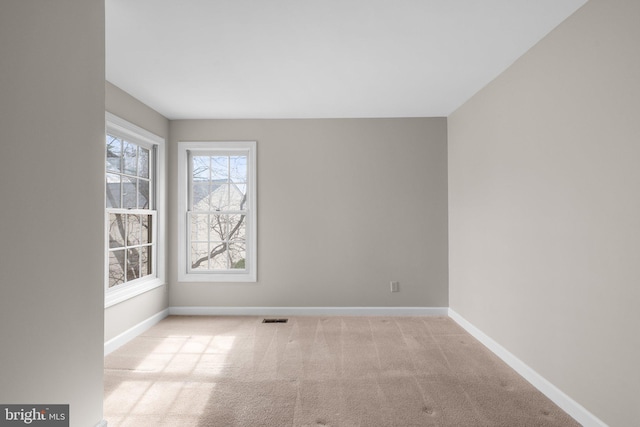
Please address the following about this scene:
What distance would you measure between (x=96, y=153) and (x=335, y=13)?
174 cm

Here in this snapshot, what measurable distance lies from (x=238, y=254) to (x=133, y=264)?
4.38 feet

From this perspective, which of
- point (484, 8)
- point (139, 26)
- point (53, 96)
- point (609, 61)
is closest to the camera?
point (53, 96)

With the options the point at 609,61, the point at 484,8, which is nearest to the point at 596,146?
the point at 609,61

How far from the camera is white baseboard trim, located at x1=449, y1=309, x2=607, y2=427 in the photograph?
2.30 m

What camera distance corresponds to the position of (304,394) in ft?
8.98

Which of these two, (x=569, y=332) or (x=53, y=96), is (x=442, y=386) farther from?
(x=53, y=96)

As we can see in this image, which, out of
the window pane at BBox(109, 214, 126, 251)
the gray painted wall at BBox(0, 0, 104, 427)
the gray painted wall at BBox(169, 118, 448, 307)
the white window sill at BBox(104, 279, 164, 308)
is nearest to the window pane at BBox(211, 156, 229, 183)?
the gray painted wall at BBox(169, 118, 448, 307)

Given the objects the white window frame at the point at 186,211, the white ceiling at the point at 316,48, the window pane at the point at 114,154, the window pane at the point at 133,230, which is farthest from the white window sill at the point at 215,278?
the white ceiling at the point at 316,48

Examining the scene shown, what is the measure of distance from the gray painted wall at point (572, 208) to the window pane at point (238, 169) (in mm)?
3051

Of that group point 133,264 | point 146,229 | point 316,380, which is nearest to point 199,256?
point 146,229

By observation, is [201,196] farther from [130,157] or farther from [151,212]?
[130,157]

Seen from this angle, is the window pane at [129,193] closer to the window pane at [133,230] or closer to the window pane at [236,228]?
the window pane at [133,230]

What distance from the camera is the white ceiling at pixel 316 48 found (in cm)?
236

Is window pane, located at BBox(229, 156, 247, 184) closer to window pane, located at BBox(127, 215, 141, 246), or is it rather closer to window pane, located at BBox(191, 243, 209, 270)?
window pane, located at BBox(191, 243, 209, 270)
